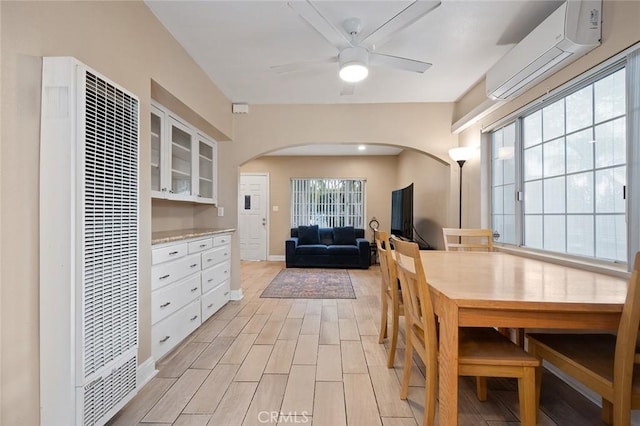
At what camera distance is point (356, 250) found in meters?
5.86

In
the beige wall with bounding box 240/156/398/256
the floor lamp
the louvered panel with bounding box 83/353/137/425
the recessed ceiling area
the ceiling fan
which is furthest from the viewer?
the beige wall with bounding box 240/156/398/256

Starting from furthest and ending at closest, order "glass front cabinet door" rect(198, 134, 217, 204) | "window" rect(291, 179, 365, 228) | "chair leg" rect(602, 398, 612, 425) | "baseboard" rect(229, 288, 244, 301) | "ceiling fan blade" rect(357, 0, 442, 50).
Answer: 1. "window" rect(291, 179, 365, 228)
2. "baseboard" rect(229, 288, 244, 301)
3. "glass front cabinet door" rect(198, 134, 217, 204)
4. "ceiling fan blade" rect(357, 0, 442, 50)
5. "chair leg" rect(602, 398, 612, 425)

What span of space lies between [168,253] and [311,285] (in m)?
2.60

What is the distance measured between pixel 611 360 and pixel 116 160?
252 cm

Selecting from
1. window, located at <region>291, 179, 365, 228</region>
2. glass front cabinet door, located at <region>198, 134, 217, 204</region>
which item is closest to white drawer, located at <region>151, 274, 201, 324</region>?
glass front cabinet door, located at <region>198, 134, 217, 204</region>

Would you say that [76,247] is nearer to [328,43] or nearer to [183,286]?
[183,286]

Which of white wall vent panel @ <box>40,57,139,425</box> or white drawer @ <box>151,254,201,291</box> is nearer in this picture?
white wall vent panel @ <box>40,57,139,425</box>

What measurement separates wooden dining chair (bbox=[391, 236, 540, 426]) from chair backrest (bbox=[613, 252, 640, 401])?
25cm

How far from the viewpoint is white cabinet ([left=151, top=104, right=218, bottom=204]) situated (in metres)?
2.68

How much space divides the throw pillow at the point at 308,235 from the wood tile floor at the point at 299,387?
3379 mm

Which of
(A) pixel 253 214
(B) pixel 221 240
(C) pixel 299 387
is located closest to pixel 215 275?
(B) pixel 221 240

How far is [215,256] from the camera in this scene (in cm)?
320

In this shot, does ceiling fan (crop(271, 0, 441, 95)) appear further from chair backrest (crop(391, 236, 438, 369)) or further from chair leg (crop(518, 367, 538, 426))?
chair leg (crop(518, 367, 538, 426))


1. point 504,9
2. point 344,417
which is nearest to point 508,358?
point 344,417
